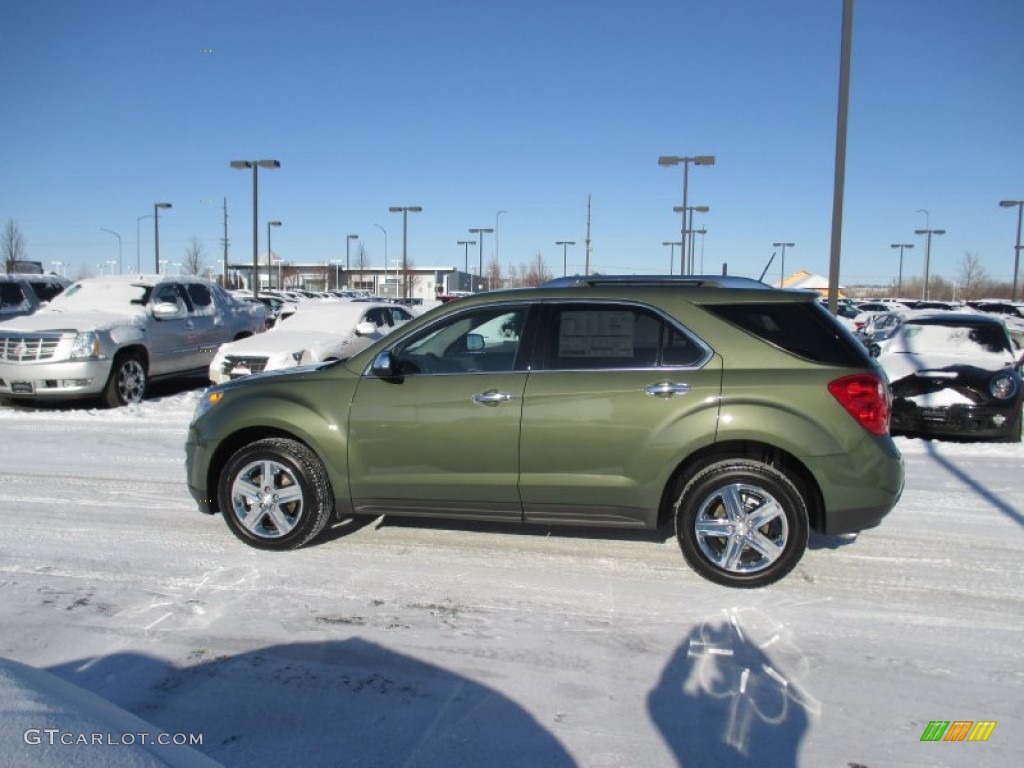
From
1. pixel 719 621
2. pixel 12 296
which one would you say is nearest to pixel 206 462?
pixel 719 621

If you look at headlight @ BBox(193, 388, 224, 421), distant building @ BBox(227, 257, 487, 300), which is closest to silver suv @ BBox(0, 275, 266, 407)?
headlight @ BBox(193, 388, 224, 421)

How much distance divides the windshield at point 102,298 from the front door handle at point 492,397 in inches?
360

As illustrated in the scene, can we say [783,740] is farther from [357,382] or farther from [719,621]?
[357,382]

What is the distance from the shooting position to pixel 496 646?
3547mm

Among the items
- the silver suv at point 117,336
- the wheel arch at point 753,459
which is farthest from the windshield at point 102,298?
the wheel arch at point 753,459

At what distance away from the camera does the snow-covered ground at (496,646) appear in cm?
276

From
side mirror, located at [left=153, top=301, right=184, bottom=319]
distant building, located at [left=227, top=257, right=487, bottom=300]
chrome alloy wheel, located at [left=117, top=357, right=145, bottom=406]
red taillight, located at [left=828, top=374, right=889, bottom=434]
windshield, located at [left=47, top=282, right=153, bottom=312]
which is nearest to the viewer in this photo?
red taillight, located at [left=828, top=374, right=889, bottom=434]

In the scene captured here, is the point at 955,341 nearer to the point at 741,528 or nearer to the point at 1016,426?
the point at 1016,426

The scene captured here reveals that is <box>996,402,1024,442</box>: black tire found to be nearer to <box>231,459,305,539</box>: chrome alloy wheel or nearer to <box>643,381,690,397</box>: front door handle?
<box>643,381,690,397</box>: front door handle

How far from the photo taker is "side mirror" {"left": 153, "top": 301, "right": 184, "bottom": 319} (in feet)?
36.8

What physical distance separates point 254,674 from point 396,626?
2.42 ft

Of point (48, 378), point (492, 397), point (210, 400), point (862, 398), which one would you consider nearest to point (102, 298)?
point (48, 378)

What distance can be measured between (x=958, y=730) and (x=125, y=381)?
1094 cm

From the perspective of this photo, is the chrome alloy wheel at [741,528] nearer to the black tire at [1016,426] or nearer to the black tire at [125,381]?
the black tire at [1016,426]
